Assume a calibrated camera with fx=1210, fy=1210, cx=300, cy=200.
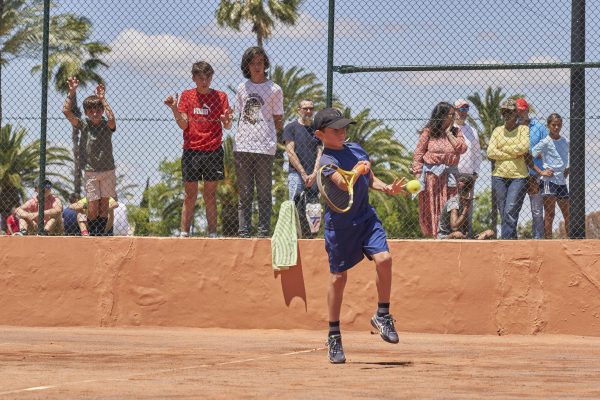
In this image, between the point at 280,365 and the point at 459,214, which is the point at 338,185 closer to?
the point at 280,365

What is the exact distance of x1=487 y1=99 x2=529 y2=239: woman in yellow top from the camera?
36.2 ft

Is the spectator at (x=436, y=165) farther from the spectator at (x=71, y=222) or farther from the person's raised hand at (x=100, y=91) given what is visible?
the spectator at (x=71, y=222)

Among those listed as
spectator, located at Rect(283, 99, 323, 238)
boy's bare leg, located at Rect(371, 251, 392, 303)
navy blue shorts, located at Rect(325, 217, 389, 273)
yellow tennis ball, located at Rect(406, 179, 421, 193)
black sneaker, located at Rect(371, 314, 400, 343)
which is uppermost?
spectator, located at Rect(283, 99, 323, 238)

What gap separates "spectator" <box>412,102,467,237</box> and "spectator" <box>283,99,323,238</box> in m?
0.96

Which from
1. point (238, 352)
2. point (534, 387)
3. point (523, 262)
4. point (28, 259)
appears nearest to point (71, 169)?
point (28, 259)

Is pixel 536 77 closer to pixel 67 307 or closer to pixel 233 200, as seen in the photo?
pixel 233 200

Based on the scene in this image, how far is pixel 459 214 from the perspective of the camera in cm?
1121

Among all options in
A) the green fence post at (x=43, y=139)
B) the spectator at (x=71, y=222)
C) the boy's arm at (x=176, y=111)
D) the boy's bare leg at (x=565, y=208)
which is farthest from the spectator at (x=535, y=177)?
the spectator at (x=71, y=222)

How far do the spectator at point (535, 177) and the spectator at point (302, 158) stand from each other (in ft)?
6.30

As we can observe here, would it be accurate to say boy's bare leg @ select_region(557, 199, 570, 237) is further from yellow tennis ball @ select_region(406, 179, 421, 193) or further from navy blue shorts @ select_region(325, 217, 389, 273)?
navy blue shorts @ select_region(325, 217, 389, 273)

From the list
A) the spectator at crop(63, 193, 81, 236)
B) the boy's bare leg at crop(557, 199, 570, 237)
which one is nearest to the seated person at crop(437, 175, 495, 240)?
the boy's bare leg at crop(557, 199, 570, 237)

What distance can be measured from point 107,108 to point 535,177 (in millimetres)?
4091

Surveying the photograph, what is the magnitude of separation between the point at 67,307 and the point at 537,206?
463cm

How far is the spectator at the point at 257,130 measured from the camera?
1134 centimetres
